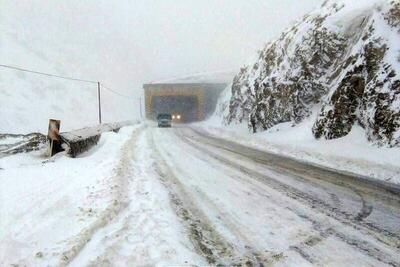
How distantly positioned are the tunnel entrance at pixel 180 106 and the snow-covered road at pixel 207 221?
169ft

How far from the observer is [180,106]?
63344 mm

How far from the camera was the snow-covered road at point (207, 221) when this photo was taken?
174 inches

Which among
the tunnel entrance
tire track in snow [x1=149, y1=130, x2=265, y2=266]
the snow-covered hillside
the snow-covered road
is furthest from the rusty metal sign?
the tunnel entrance

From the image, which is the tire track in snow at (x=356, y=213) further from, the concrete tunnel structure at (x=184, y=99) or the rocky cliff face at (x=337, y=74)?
the concrete tunnel structure at (x=184, y=99)

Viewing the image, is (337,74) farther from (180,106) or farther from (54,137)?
(180,106)

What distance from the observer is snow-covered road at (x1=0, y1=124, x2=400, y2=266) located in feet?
14.5

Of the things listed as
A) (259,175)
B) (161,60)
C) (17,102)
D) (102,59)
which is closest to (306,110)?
(259,175)

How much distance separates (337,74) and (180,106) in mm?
46419

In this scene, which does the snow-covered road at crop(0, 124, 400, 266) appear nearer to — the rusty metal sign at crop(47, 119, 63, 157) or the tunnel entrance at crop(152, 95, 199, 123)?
the rusty metal sign at crop(47, 119, 63, 157)

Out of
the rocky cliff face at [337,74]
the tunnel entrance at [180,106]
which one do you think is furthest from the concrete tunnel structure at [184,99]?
the rocky cliff face at [337,74]

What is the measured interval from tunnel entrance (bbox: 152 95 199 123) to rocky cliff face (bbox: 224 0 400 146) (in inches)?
1295

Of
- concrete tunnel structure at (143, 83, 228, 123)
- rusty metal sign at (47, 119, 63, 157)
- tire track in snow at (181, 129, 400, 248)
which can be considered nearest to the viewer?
tire track in snow at (181, 129, 400, 248)

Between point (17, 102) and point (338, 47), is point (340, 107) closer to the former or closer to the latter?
point (338, 47)

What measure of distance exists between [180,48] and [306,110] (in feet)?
414
